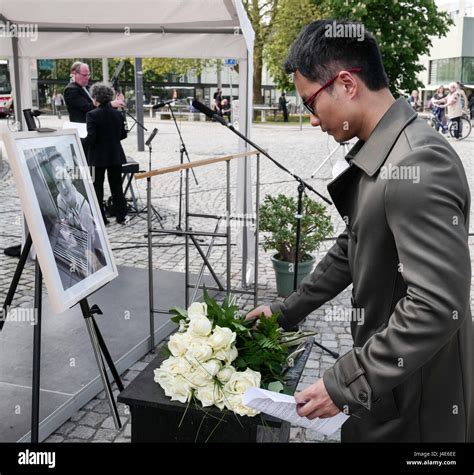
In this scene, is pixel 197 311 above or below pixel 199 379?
above

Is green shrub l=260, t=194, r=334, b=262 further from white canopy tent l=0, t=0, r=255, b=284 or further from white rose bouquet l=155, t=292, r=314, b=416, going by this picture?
→ white rose bouquet l=155, t=292, r=314, b=416

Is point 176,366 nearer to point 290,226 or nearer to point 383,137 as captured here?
point 383,137

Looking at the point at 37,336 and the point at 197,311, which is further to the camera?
the point at 37,336

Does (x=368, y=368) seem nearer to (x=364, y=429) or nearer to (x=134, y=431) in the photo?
(x=364, y=429)

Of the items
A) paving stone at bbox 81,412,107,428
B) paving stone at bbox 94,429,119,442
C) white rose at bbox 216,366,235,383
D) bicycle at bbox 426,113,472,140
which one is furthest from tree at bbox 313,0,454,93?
white rose at bbox 216,366,235,383

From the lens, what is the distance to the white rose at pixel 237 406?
6.29 feet

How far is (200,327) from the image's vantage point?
2035mm

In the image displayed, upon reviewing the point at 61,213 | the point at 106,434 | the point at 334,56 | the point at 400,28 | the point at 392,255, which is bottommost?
the point at 106,434

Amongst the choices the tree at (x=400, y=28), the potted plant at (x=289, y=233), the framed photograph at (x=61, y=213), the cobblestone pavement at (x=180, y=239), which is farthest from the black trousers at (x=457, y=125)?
the framed photograph at (x=61, y=213)

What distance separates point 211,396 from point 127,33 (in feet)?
17.6

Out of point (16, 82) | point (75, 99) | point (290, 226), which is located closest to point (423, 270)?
point (290, 226)

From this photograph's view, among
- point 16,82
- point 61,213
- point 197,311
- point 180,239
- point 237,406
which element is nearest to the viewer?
point 237,406

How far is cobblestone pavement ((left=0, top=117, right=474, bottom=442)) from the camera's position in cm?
376

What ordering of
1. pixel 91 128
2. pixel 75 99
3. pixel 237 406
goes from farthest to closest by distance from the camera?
1. pixel 75 99
2. pixel 91 128
3. pixel 237 406
